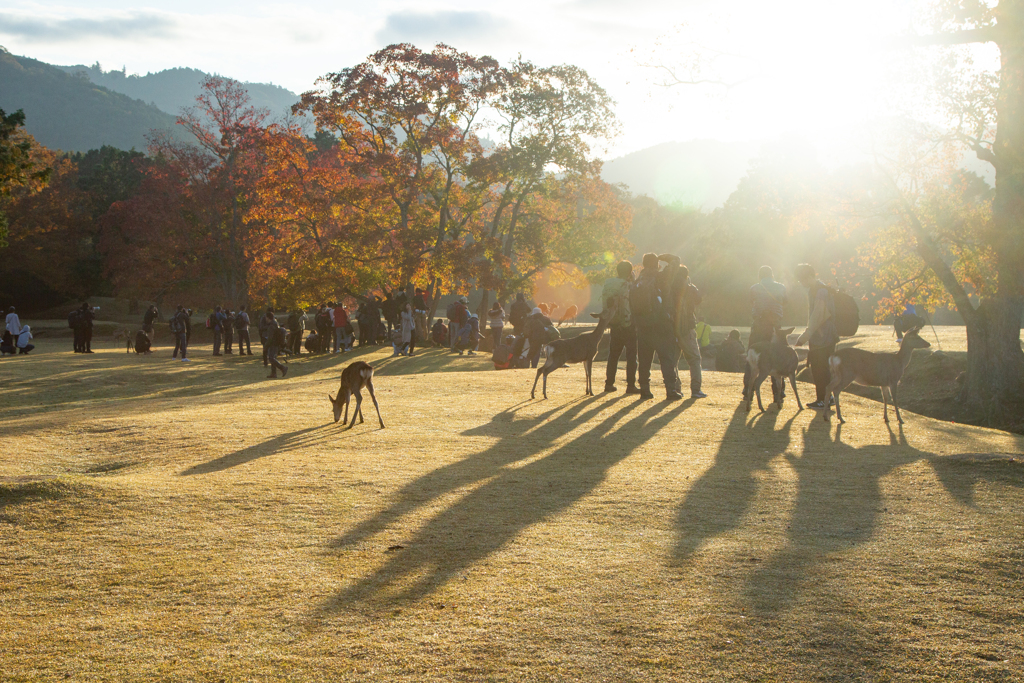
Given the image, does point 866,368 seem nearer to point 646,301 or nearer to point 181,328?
point 646,301

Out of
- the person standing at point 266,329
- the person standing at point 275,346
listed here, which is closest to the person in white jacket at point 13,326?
the person standing at point 266,329

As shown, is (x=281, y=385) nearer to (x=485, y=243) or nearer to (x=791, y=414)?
(x=791, y=414)

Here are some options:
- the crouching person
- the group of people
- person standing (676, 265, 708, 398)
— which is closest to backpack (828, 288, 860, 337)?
person standing (676, 265, 708, 398)

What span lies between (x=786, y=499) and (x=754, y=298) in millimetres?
5374

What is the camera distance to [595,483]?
6.06 m

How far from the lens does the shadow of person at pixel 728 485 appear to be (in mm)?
4719

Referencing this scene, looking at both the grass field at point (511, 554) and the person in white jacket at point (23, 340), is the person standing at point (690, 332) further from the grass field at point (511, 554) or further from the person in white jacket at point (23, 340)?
the person in white jacket at point (23, 340)

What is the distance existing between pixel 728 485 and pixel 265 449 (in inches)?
180

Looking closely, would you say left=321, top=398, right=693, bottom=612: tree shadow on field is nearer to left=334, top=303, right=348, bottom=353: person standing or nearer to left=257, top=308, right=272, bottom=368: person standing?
left=257, top=308, right=272, bottom=368: person standing

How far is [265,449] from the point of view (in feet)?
24.6

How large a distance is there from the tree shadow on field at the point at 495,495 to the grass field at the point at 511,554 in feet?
0.09

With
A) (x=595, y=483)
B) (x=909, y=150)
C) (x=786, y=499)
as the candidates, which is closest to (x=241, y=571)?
(x=595, y=483)

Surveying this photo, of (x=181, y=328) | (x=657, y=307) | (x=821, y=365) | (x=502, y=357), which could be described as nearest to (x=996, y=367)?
(x=821, y=365)

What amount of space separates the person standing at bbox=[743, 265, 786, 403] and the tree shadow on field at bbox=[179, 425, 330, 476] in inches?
236
